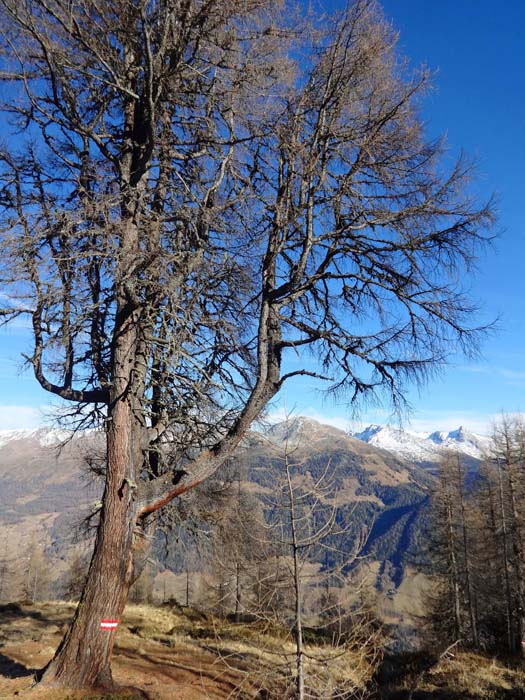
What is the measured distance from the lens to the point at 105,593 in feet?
16.7

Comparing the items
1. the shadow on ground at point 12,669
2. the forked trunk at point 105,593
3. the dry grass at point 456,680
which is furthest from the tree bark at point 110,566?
the dry grass at point 456,680

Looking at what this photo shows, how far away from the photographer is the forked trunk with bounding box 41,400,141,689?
4.92 metres

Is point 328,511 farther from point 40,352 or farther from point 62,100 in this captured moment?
point 62,100

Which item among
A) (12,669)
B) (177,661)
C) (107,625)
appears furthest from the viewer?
(177,661)

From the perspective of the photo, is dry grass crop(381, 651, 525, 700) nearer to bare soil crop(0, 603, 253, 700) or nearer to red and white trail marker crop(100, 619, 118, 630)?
bare soil crop(0, 603, 253, 700)

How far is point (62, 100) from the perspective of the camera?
6496 millimetres

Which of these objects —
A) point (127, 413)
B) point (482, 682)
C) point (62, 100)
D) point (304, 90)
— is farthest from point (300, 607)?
point (482, 682)

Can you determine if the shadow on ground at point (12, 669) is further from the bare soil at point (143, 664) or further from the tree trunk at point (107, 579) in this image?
the tree trunk at point (107, 579)

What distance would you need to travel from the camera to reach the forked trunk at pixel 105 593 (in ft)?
16.1

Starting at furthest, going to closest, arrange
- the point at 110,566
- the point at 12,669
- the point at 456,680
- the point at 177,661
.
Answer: the point at 456,680
the point at 177,661
the point at 12,669
the point at 110,566

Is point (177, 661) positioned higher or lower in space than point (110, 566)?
lower

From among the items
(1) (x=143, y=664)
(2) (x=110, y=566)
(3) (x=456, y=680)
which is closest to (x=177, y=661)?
(1) (x=143, y=664)

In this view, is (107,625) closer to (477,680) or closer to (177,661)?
(177,661)

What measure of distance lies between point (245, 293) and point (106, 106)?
3.41 m
